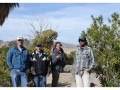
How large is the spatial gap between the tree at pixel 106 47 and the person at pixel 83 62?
1.71m

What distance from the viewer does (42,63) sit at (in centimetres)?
796

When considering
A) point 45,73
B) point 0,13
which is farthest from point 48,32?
point 45,73

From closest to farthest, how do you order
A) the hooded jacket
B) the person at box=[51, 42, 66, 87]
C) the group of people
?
the group of people < the hooded jacket < the person at box=[51, 42, 66, 87]

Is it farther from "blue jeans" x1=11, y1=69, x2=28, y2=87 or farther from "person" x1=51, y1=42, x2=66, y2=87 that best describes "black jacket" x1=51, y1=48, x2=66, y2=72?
"blue jeans" x1=11, y1=69, x2=28, y2=87

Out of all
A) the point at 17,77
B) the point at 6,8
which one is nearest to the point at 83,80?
the point at 17,77

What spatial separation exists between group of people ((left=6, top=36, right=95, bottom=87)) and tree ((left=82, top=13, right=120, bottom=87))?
48.2 inches

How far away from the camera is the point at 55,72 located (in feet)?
27.8

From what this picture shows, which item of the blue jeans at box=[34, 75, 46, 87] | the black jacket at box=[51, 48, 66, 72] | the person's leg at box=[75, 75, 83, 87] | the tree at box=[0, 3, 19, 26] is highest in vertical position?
the tree at box=[0, 3, 19, 26]

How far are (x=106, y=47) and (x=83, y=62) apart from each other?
217cm

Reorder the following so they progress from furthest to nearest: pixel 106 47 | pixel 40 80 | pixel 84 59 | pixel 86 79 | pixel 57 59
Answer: pixel 106 47
pixel 57 59
pixel 40 80
pixel 84 59
pixel 86 79

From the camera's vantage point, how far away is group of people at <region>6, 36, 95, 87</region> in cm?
718

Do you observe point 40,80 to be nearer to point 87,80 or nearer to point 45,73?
point 45,73

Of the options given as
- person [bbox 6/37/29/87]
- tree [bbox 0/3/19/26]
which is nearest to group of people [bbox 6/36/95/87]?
person [bbox 6/37/29/87]

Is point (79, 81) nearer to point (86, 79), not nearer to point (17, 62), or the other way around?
point (86, 79)
